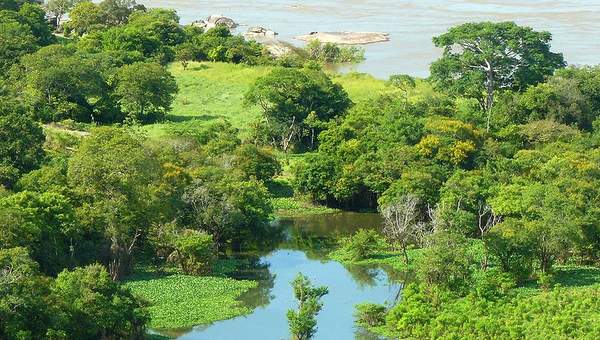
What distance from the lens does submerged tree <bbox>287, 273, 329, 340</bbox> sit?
1254 inches

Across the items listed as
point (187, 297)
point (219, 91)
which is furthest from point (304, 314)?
point (219, 91)

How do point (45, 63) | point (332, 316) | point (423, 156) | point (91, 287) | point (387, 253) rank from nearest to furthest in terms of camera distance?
1. point (91, 287)
2. point (332, 316)
3. point (387, 253)
4. point (423, 156)
5. point (45, 63)

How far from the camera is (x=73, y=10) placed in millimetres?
82938

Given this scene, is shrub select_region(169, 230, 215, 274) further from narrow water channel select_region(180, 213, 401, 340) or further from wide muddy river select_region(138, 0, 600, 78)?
wide muddy river select_region(138, 0, 600, 78)

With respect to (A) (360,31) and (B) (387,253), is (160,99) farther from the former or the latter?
(A) (360,31)

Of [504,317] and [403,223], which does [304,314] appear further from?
[403,223]

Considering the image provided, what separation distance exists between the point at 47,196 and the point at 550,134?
24.8 metres

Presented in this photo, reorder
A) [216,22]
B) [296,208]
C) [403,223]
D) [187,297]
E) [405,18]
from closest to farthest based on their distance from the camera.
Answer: [187,297]
[403,223]
[296,208]
[216,22]
[405,18]

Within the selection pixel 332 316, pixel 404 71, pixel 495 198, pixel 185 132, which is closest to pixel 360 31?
pixel 404 71

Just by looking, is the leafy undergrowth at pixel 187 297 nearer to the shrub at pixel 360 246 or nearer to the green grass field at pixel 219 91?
the shrub at pixel 360 246

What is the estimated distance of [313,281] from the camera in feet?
127

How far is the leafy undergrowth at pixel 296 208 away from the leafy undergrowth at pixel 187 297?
30.4 feet

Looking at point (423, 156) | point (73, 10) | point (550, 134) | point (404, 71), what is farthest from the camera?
point (73, 10)

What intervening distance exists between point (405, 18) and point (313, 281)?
5949 cm
